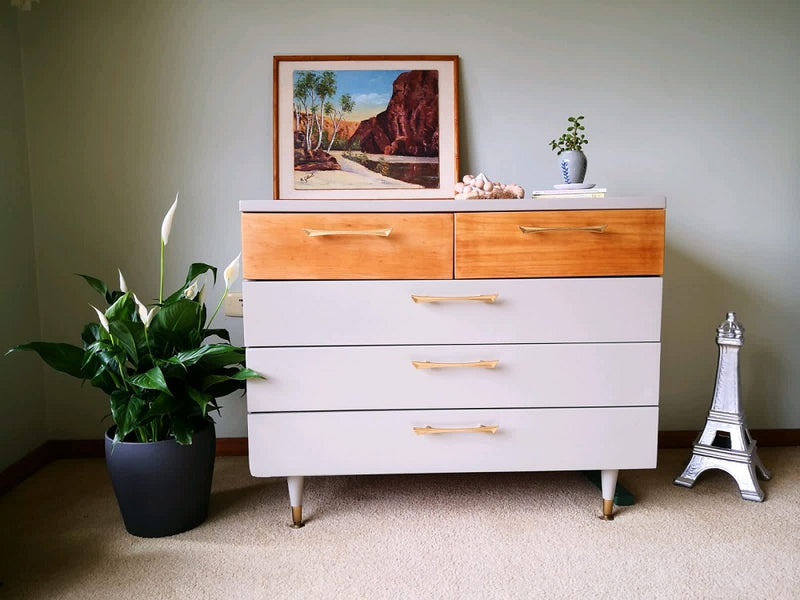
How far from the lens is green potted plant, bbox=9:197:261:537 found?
4.42 feet

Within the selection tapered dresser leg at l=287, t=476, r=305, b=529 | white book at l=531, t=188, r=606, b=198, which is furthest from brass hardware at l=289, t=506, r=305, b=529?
white book at l=531, t=188, r=606, b=198

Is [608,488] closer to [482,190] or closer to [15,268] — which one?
[482,190]

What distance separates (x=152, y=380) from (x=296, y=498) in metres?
0.47

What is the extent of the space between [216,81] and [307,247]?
0.82 metres

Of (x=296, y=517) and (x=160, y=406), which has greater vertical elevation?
(x=160, y=406)

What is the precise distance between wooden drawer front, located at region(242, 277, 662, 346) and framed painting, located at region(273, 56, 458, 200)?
0.56m

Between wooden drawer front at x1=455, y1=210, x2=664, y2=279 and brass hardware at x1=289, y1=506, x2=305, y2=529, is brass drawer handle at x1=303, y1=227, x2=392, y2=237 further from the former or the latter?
brass hardware at x1=289, y1=506, x2=305, y2=529

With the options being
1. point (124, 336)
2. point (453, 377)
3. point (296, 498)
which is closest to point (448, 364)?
point (453, 377)

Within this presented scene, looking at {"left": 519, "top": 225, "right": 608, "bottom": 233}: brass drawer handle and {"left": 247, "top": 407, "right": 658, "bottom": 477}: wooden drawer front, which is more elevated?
{"left": 519, "top": 225, "right": 608, "bottom": 233}: brass drawer handle

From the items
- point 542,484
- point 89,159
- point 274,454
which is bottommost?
point 542,484

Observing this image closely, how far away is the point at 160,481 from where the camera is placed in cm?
141

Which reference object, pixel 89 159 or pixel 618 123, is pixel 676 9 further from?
pixel 89 159

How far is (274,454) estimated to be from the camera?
142 centimetres

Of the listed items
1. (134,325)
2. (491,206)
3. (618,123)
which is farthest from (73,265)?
(618,123)
